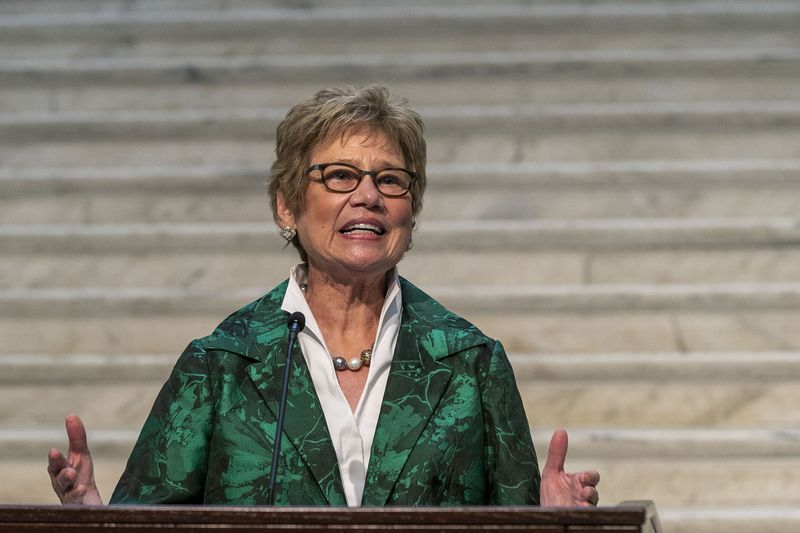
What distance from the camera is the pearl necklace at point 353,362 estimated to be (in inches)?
81.2

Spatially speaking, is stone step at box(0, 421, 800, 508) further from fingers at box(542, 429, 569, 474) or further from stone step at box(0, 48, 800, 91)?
fingers at box(542, 429, 569, 474)

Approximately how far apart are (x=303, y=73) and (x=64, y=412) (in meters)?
1.52

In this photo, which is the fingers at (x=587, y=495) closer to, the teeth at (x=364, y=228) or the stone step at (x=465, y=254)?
the teeth at (x=364, y=228)

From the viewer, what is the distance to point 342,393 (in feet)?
6.60

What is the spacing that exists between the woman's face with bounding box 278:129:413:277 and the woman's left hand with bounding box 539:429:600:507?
1.42 ft

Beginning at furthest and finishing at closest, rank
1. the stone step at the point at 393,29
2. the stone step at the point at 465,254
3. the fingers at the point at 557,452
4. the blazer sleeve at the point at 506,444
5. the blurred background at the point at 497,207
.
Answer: the stone step at the point at 393,29, the stone step at the point at 465,254, the blurred background at the point at 497,207, the blazer sleeve at the point at 506,444, the fingers at the point at 557,452

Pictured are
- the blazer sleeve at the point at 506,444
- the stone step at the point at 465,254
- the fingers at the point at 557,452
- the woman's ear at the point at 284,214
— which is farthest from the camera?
the stone step at the point at 465,254

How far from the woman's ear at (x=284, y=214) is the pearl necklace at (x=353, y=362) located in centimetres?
26

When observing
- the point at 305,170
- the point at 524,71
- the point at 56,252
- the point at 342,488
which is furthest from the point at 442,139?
the point at 342,488

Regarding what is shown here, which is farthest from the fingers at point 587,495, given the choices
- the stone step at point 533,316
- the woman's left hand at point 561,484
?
the stone step at point 533,316

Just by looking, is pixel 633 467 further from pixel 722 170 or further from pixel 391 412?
pixel 391 412

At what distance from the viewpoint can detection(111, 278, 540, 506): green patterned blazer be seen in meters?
1.92

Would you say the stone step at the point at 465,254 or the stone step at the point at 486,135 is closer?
the stone step at the point at 465,254

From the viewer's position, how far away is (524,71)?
15.2ft
